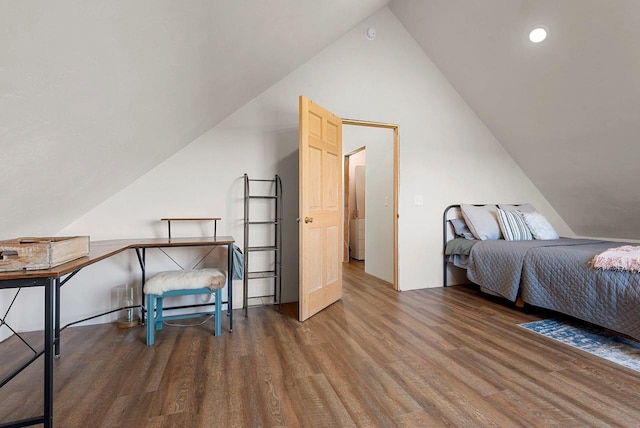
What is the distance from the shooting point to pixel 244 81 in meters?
2.54

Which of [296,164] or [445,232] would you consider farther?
[445,232]

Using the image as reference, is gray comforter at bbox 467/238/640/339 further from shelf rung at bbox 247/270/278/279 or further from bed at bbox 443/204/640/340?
shelf rung at bbox 247/270/278/279

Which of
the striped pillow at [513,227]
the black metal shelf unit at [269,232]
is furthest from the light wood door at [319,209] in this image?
the striped pillow at [513,227]

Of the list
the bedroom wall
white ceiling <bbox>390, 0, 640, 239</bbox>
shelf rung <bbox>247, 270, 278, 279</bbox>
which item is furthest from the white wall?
shelf rung <bbox>247, 270, 278, 279</bbox>

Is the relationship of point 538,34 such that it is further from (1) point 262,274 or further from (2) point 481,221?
(1) point 262,274

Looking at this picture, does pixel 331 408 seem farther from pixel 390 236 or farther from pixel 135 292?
pixel 390 236

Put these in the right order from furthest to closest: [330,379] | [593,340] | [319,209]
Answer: [319,209], [593,340], [330,379]

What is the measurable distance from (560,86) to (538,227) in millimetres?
1561

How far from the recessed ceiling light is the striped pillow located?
179 cm

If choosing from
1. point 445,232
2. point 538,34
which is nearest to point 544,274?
point 445,232

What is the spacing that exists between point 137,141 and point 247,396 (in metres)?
1.74

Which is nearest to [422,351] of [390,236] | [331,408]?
[331,408]

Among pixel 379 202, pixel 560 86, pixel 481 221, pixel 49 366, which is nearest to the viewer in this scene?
pixel 49 366

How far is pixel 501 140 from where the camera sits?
4.04 m
